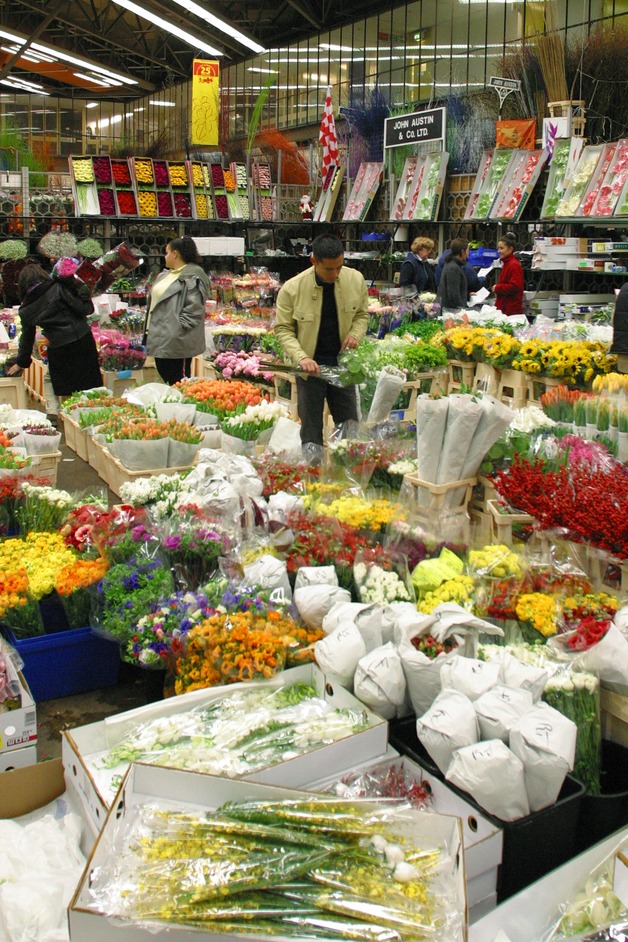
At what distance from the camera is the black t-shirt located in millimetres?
4883

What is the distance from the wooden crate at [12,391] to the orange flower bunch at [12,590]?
420cm

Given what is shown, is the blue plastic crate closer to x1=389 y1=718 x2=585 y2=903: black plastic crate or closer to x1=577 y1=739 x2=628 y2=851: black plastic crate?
x1=389 y1=718 x2=585 y2=903: black plastic crate

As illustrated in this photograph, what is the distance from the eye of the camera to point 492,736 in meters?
1.91

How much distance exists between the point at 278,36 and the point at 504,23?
24.6ft

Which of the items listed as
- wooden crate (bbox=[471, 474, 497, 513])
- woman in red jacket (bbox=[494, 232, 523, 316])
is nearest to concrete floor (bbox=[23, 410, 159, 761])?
wooden crate (bbox=[471, 474, 497, 513])

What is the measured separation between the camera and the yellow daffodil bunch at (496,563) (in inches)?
104

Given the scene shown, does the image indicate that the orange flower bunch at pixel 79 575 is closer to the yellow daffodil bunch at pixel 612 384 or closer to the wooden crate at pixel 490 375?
the yellow daffodil bunch at pixel 612 384

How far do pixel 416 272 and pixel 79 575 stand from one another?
7699mm

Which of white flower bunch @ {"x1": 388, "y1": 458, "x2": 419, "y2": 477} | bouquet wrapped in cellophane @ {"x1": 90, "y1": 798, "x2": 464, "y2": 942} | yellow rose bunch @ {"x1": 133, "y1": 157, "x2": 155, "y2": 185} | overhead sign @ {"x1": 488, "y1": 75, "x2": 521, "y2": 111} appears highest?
overhead sign @ {"x1": 488, "y1": 75, "x2": 521, "y2": 111}

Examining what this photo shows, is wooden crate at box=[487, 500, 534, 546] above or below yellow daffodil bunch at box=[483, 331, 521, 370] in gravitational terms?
below

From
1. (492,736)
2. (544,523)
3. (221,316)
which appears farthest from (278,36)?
(492,736)

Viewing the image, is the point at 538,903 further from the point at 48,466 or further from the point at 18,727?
the point at 48,466

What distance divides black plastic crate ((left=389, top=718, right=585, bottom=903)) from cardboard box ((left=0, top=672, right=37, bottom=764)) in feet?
3.29

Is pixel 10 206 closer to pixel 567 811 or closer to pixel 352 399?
pixel 352 399
